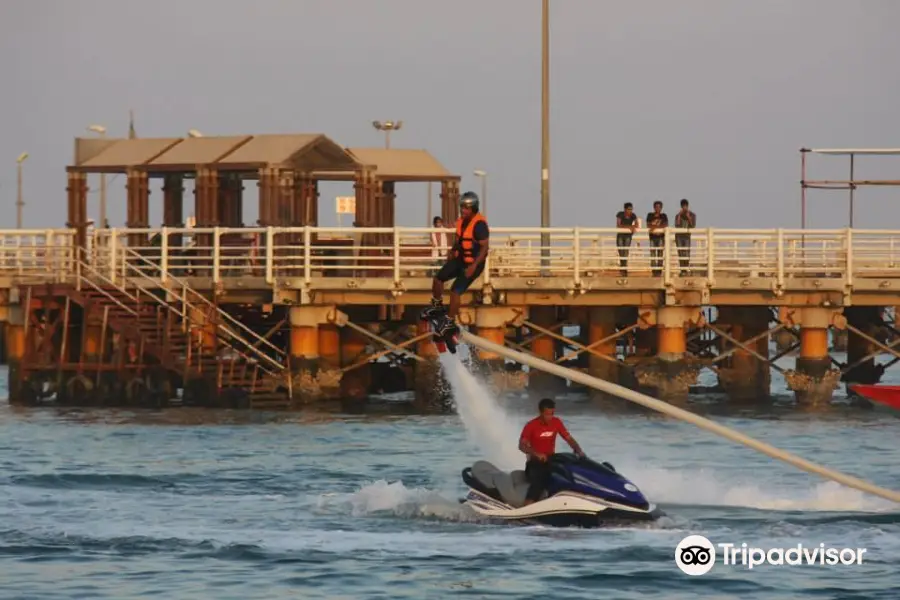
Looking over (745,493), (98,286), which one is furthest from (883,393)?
(98,286)

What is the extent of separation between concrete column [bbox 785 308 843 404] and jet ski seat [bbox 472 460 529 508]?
58.0ft

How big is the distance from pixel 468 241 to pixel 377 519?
11.9 feet

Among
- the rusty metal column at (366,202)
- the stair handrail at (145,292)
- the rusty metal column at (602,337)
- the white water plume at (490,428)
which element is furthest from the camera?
the rusty metal column at (366,202)

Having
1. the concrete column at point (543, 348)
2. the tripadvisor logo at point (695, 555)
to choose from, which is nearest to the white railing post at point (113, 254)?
the concrete column at point (543, 348)

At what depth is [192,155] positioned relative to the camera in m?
44.7

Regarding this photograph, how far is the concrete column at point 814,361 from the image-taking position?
39.8m

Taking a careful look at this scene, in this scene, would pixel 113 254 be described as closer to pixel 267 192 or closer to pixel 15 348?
pixel 15 348

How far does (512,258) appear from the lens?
1567 inches

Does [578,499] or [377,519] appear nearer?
[578,499]

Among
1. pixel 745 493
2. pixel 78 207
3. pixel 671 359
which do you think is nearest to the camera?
pixel 745 493

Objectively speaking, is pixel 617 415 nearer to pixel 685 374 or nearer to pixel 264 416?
pixel 685 374

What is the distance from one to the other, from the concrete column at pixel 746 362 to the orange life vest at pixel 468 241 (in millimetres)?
20162

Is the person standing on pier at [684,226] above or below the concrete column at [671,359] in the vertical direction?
above

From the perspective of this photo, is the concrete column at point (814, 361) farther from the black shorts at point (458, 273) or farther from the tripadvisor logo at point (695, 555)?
the tripadvisor logo at point (695, 555)
